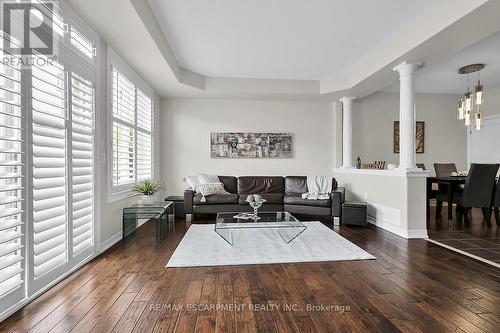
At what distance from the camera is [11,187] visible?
1847 millimetres

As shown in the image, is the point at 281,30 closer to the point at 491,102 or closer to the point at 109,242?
the point at 109,242

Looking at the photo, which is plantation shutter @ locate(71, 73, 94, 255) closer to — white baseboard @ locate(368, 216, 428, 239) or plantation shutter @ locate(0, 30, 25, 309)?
plantation shutter @ locate(0, 30, 25, 309)

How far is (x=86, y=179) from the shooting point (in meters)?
2.90

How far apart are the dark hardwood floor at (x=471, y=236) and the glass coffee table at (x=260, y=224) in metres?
2.00

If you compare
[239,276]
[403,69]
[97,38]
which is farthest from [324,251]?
[97,38]

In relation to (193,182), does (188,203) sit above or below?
below

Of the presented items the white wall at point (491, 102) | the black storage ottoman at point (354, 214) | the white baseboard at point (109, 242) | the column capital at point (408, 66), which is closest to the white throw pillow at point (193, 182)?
the white baseboard at point (109, 242)

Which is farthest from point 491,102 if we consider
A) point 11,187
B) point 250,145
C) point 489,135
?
point 11,187

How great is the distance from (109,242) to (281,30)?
11.7 feet

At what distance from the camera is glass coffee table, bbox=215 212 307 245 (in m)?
3.24

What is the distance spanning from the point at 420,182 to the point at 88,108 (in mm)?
4430

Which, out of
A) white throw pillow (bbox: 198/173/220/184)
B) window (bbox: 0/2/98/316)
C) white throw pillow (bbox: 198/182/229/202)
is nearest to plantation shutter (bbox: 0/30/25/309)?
window (bbox: 0/2/98/316)

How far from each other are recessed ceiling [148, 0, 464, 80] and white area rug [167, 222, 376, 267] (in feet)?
9.21
